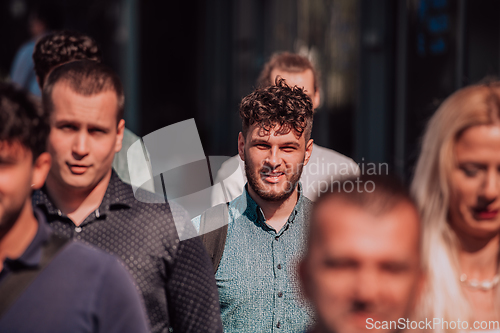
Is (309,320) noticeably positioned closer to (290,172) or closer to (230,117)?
(290,172)

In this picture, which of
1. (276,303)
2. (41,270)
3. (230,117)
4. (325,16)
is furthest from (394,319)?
(230,117)

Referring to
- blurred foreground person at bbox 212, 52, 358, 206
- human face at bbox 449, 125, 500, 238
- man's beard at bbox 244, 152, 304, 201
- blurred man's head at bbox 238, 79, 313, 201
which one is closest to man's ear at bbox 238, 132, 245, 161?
blurred man's head at bbox 238, 79, 313, 201

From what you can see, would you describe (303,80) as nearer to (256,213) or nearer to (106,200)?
(256,213)

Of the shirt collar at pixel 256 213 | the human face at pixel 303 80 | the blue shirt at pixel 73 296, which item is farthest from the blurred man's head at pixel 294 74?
the blue shirt at pixel 73 296

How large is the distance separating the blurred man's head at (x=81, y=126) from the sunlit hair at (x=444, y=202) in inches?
53.1

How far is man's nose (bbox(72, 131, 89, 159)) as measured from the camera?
288 cm

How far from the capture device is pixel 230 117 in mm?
16141

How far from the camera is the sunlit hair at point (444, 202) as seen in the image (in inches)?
89.0

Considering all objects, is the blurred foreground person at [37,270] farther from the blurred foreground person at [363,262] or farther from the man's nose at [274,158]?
the man's nose at [274,158]

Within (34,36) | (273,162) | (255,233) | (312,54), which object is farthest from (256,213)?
(312,54)

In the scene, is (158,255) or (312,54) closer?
(158,255)

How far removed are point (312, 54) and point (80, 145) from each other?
26.8 feet

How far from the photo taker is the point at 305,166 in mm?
4371

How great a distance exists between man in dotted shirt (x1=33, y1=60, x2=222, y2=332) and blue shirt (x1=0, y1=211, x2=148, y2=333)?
1.99 ft
